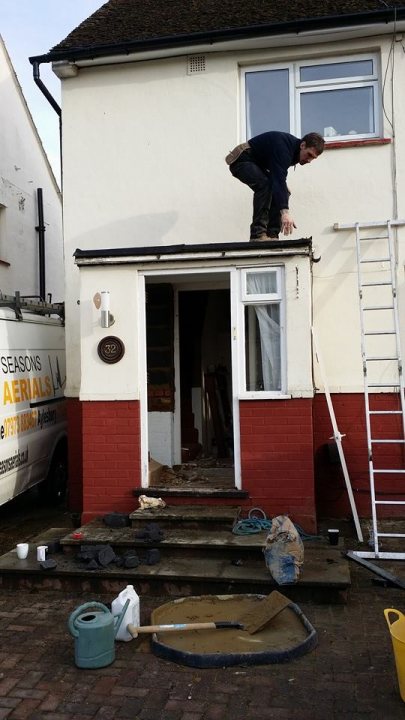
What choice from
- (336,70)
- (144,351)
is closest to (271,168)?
(336,70)

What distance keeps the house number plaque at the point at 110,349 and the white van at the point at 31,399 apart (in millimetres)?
1407

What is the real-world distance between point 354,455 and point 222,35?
5.36 m

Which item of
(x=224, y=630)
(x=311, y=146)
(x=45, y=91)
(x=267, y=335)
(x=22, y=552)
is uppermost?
(x=45, y=91)

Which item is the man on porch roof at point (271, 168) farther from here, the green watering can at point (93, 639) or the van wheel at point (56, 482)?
the van wheel at point (56, 482)

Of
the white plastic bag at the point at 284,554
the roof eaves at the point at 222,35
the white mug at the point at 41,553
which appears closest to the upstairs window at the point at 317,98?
the roof eaves at the point at 222,35

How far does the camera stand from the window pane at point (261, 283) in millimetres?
6508

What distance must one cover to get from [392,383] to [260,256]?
2.20 meters

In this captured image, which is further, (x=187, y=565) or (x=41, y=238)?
(x=41, y=238)

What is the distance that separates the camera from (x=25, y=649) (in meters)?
4.37

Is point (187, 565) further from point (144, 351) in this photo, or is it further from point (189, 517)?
point (144, 351)

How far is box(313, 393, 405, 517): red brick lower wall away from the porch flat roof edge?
201cm

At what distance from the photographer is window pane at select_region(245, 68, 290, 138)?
789 cm

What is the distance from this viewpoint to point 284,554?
495 cm

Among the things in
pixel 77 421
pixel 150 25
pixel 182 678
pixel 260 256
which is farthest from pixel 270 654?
pixel 150 25
